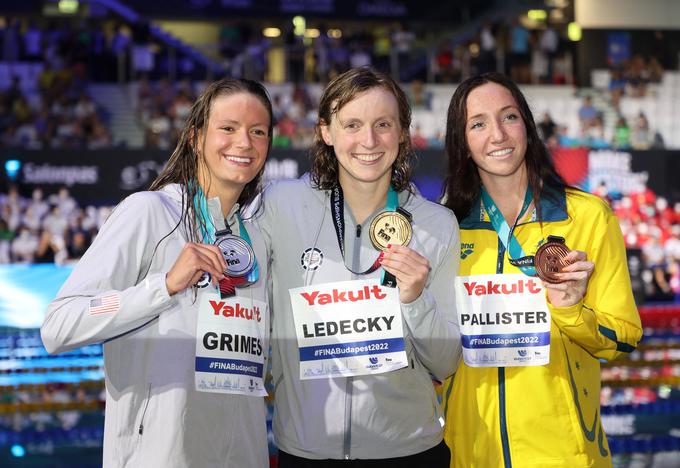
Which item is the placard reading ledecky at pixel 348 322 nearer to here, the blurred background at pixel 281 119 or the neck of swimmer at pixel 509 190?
the neck of swimmer at pixel 509 190

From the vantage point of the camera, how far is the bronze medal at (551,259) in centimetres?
282

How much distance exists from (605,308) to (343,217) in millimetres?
916

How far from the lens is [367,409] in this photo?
2.84 m

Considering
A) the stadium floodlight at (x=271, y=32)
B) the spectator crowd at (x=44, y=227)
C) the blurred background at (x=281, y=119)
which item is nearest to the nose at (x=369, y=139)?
the blurred background at (x=281, y=119)

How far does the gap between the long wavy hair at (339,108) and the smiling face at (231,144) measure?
0.22m

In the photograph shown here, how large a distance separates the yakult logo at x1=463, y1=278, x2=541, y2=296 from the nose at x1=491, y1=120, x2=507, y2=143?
0.50m

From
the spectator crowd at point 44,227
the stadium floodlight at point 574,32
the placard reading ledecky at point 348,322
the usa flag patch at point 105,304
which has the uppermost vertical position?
the stadium floodlight at point 574,32

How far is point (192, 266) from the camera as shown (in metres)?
2.57

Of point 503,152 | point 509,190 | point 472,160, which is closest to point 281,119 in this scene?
point 472,160

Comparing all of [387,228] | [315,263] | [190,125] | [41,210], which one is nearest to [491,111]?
[387,228]

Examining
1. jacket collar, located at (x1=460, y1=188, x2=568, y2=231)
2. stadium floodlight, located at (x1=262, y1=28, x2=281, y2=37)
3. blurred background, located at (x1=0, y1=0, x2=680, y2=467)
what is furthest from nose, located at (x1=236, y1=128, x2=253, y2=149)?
stadium floodlight, located at (x1=262, y1=28, x2=281, y2=37)

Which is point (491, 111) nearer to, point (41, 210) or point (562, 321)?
point (562, 321)

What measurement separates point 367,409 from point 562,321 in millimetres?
689

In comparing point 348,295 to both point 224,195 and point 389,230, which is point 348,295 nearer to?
point 389,230
